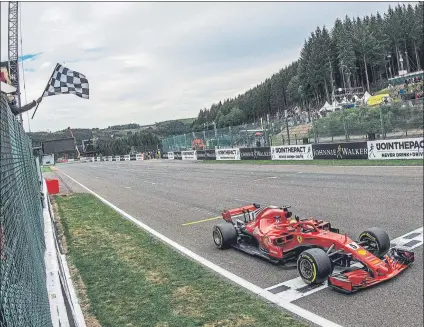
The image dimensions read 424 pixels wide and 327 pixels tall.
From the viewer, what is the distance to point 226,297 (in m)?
5.52

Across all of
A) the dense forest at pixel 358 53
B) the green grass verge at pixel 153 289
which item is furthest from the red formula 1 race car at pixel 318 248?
the dense forest at pixel 358 53

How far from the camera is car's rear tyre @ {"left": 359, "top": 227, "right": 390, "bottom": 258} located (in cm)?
631

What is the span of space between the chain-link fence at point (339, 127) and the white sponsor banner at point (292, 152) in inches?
30.8

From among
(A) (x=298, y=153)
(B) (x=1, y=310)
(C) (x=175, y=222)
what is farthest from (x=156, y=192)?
(B) (x=1, y=310)

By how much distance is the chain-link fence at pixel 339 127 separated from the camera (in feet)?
64.3

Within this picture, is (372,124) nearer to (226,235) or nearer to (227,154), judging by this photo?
(227,154)

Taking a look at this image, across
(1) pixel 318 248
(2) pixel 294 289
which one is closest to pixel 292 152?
(1) pixel 318 248

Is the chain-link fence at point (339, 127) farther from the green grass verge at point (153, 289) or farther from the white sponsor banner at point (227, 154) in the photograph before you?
the green grass verge at point (153, 289)

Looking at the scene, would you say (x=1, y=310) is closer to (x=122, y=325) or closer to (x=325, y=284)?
(x=122, y=325)

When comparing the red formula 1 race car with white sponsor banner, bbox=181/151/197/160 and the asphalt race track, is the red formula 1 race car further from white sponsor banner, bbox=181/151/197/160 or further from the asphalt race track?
white sponsor banner, bbox=181/151/197/160

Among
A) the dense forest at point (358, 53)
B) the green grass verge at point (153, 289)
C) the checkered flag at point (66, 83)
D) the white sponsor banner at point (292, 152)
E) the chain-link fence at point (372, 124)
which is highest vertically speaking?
the dense forest at point (358, 53)

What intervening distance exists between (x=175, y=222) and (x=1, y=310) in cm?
918

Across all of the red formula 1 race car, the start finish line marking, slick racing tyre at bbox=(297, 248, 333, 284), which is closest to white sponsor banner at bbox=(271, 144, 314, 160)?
the red formula 1 race car

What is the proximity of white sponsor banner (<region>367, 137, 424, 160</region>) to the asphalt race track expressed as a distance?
2293 millimetres
